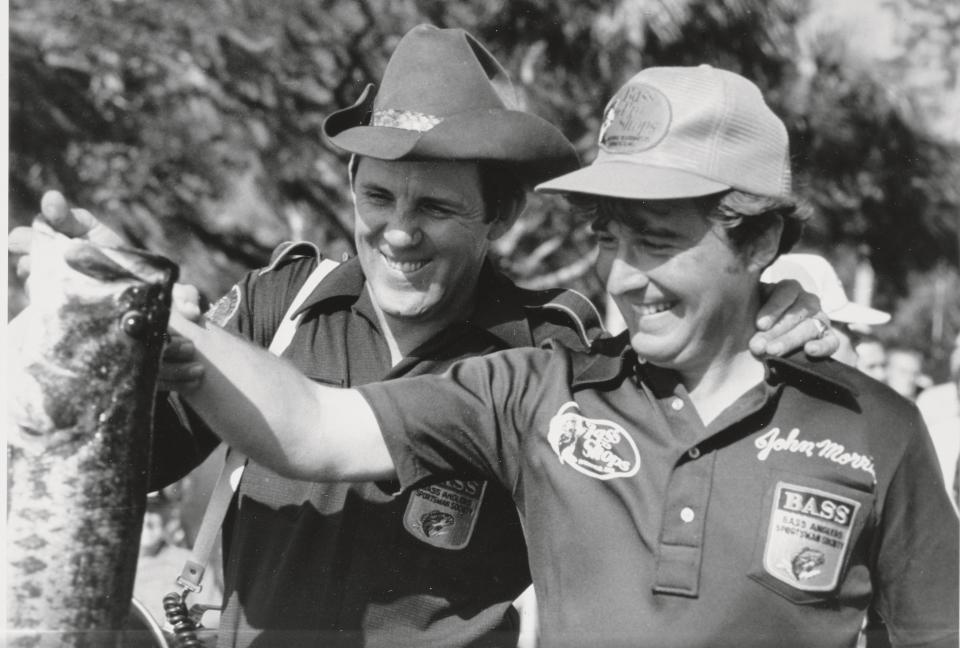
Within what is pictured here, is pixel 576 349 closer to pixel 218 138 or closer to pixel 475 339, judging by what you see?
pixel 475 339

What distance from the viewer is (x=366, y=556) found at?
3.15 m

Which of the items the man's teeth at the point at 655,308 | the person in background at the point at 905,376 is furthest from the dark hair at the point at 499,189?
the person in background at the point at 905,376

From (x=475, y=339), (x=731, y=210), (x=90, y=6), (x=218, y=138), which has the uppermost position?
(x=731, y=210)

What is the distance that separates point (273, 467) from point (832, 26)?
8996 mm

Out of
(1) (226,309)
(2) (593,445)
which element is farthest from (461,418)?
(1) (226,309)

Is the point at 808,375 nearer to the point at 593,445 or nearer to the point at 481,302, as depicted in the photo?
A: the point at 593,445

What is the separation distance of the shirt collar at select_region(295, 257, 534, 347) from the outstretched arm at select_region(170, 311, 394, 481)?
599 mm

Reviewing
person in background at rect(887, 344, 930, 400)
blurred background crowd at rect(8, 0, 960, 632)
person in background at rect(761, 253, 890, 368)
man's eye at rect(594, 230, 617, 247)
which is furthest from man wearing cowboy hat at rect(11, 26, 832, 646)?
person in background at rect(887, 344, 930, 400)

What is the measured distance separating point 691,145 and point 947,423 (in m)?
4.01

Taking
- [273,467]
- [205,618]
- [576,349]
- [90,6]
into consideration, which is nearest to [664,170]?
[576,349]

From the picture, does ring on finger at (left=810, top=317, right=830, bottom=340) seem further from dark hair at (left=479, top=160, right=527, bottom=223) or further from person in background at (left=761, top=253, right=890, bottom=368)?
person in background at (left=761, top=253, right=890, bottom=368)

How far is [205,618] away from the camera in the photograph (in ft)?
11.6

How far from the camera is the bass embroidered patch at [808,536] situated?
260 centimetres

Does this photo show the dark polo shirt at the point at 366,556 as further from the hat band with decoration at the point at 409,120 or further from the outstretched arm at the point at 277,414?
the hat band with decoration at the point at 409,120
